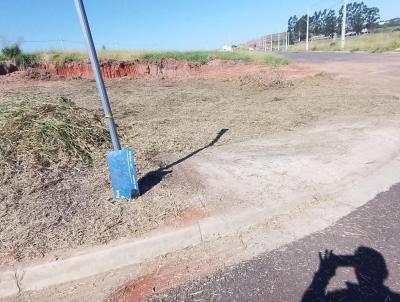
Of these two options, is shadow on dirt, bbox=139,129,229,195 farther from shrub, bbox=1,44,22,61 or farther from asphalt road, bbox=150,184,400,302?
shrub, bbox=1,44,22,61

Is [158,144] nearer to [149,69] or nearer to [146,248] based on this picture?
[146,248]

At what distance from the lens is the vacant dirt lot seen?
10.9ft

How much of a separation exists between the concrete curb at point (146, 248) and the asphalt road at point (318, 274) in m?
0.31

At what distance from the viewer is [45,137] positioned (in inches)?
208

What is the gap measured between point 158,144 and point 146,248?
2947mm

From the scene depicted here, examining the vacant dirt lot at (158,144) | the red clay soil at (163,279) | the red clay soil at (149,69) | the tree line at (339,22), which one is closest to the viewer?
the red clay soil at (163,279)

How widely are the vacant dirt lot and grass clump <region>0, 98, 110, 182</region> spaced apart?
0.39m

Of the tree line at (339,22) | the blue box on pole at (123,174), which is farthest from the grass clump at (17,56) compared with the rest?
the tree line at (339,22)

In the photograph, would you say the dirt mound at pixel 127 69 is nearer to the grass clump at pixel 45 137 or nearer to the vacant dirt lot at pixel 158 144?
the vacant dirt lot at pixel 158 144

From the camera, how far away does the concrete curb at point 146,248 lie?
2.85 metres

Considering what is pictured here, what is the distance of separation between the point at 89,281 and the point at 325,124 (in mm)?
5473

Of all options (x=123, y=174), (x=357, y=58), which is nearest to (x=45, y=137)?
(x=123, y=174)

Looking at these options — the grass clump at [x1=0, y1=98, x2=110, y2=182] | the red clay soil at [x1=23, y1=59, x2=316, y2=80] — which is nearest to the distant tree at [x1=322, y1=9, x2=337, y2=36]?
A: the red clay soil at [x1=23, y1=59, x2=316, y2=80]

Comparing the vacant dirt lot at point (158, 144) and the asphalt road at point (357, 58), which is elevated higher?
the vacant dirt lot at point (158, 144)
